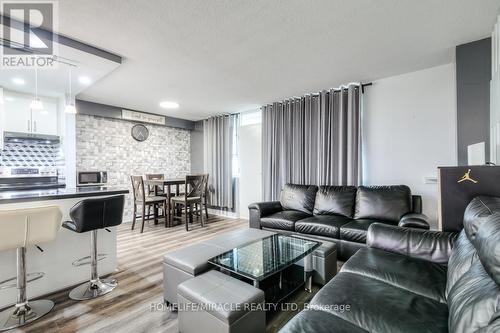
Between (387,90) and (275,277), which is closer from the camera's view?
(275,277)

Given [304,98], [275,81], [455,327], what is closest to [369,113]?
[304,98]

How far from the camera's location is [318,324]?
1032 millimetres

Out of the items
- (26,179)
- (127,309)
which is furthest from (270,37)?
(26,179)

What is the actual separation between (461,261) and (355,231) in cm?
139

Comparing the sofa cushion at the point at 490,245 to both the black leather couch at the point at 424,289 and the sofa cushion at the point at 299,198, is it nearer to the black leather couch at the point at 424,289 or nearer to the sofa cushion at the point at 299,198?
the black leather couch at the point at 424,289

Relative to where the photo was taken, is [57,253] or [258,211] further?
[258,211]

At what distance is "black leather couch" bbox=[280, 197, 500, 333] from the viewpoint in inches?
34.8

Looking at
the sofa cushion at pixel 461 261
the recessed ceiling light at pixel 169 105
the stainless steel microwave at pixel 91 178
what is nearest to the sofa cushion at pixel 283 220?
the sofa cushion at pixel 461 261

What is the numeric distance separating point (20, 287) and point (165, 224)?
2.79 metres

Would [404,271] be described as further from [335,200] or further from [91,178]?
[91,178]

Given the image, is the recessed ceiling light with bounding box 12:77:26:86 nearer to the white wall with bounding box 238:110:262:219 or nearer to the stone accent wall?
the stone accent wall

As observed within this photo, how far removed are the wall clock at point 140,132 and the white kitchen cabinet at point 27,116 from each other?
1423 mm

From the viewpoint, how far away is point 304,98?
4148mm

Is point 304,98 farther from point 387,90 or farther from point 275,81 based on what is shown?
point 387,90
